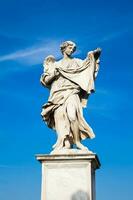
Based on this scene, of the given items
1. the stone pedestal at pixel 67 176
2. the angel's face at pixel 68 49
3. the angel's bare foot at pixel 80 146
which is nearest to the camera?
the stone pedestal at pixel 67 176

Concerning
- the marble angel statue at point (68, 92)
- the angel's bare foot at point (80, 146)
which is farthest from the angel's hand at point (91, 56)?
the angel's bare foot at point (80, 146)

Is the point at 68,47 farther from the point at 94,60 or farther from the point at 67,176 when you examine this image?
the point at 67,176

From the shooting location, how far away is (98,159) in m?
13.6

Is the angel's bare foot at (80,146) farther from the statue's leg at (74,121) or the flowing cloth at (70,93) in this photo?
the flowing cloth at (70,93)

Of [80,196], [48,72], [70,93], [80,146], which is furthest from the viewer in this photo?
[48,72]

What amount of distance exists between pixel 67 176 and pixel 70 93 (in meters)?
2.56

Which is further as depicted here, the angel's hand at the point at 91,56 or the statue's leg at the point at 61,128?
the angel's hand at the point at 91,56

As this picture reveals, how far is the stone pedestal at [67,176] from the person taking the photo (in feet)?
42.0

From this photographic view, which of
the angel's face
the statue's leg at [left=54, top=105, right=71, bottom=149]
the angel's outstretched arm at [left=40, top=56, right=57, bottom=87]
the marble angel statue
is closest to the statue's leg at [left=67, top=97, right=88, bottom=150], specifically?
the marble angel statue

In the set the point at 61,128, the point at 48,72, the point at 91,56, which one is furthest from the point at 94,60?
the point at 61,128

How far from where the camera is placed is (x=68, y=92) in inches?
550

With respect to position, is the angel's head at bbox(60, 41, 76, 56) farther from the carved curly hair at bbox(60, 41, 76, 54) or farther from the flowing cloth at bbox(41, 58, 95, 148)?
the flowing cloth at bbox(41, 58, 95, 148)

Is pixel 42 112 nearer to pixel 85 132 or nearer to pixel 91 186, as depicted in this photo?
pixel 85 132

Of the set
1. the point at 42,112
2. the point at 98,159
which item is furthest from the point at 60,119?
the point at 98,159
